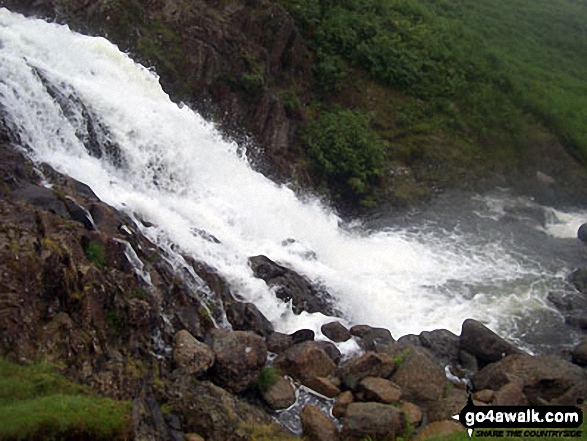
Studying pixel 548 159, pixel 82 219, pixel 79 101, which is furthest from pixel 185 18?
pixel 548 159

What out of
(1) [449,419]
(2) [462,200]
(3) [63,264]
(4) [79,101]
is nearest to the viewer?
(3) [63,264]

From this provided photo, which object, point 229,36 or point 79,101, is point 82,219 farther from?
point 229,36

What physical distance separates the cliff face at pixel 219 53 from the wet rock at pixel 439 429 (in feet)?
44.5

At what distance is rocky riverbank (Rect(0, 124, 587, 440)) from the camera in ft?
33.9

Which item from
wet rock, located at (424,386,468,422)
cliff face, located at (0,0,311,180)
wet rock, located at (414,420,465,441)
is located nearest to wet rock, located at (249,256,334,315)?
wet rock, located at (424,386,468,422)

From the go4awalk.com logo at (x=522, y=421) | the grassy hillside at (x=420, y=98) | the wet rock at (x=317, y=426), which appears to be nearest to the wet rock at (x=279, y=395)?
the wet rock at (x=317, y=426)

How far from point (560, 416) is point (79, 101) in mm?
14972

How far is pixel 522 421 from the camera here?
39.0ft

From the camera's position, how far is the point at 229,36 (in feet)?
82.5

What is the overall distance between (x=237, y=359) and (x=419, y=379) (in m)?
4.16

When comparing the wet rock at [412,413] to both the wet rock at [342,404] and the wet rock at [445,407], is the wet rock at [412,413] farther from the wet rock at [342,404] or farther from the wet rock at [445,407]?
the wet rock at [342,404]

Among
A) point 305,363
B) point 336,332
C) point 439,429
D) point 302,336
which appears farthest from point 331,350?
point 439,429

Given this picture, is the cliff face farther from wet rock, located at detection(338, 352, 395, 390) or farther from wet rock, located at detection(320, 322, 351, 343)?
wet rock, located at detection(338, 352, 395, 390)

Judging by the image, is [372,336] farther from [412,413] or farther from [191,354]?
[191,354]
